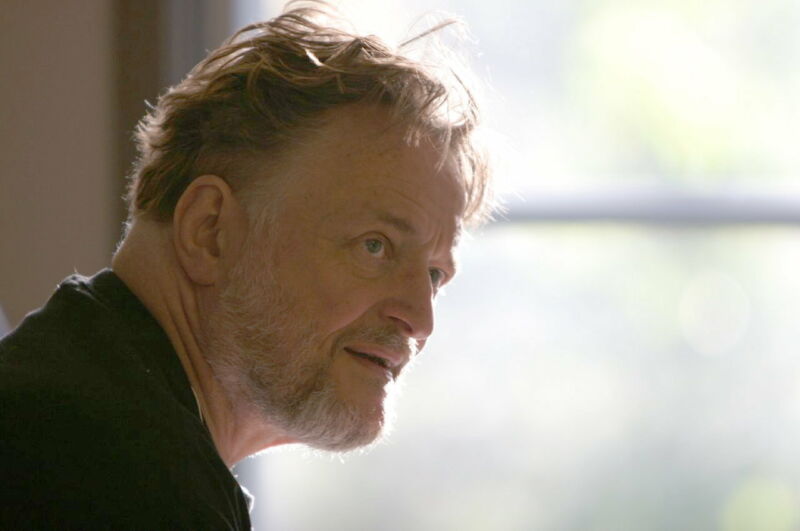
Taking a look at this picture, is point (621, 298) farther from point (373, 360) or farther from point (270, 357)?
point (270, 357)

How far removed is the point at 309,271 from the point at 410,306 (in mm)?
142

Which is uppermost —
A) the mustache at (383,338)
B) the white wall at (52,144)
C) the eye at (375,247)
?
the white wall at (52,144)

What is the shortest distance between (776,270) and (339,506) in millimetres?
1293

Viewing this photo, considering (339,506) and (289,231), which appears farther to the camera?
(339,506)

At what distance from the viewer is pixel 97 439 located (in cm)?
104

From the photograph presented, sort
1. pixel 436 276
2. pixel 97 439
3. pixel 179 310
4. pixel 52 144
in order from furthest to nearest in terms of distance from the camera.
Answer: pixel 52 144 → pixel 436 276 → pixel 179 310 → pixel 97 439

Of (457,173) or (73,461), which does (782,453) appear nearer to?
(457,173)

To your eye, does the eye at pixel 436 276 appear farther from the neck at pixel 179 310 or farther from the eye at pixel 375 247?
the neck at pixel 179 310

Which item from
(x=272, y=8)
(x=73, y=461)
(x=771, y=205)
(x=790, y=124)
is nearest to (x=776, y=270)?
(x=771, y=205)

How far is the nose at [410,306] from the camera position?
1.43 metres

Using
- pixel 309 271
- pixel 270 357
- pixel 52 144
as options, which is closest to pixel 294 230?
pixel 309 271

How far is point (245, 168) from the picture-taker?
139 cm

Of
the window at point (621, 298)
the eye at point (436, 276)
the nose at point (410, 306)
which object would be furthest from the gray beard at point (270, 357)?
the window at point (621, 298)

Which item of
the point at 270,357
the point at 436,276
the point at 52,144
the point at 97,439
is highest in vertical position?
the point at 52,144
